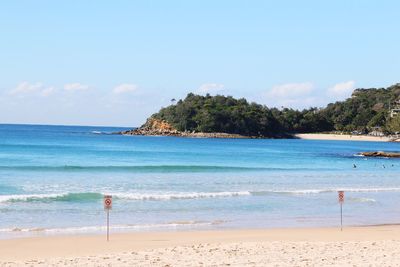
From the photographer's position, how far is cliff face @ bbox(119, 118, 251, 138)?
544 feet

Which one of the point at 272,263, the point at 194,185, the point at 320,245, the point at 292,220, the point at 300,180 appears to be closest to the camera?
the point at 272,263

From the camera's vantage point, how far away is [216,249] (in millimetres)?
16547

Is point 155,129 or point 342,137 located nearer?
point 342,137

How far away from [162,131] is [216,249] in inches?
6085

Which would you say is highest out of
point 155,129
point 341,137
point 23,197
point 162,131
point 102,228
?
point 155,129

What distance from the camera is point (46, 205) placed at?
26.9 m

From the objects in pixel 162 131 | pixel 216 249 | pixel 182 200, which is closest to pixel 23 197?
pixel 182 200

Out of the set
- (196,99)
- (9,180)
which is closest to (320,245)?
(9,180)

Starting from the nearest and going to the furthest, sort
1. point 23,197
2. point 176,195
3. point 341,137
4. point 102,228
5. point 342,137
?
point 102,228 < point 23,197 < point 176,195 < point 342,137 < point 341,137

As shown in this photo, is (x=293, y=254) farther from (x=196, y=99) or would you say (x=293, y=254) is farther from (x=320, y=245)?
(x=196, y=99)

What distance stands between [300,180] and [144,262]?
98.3ft

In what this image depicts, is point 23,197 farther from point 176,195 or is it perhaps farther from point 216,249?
point 216,249

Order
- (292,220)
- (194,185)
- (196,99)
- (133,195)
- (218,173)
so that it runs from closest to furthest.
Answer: (292,220) < (133,195) < (194,185) < (218,173) < (196,99)

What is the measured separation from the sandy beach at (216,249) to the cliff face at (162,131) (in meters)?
144
